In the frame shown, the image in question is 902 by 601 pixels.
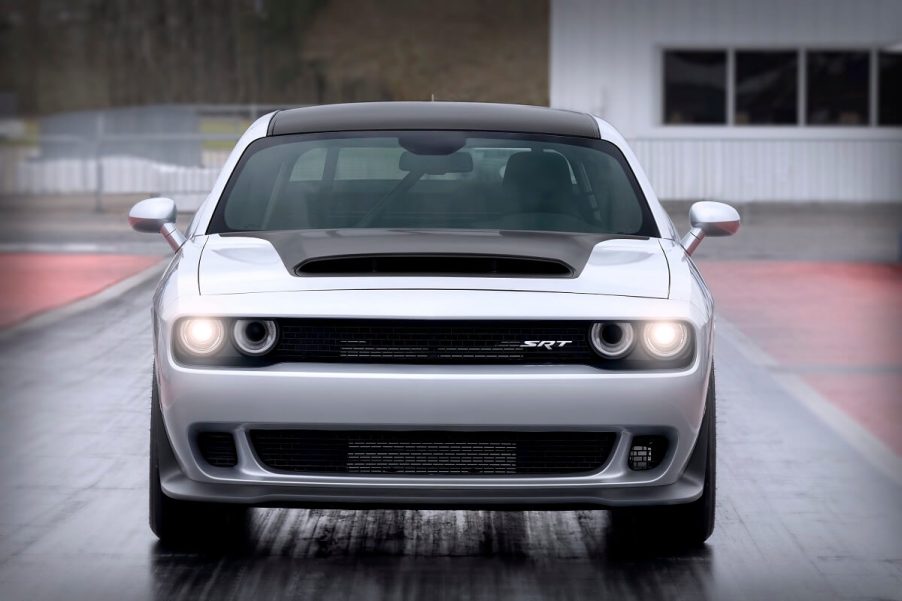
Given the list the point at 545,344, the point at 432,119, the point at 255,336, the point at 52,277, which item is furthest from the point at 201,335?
the point at 52,277

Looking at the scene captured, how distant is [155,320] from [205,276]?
241mm

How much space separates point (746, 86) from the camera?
97.5 ft

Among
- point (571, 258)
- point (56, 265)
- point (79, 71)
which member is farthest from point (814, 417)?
point (79, 71)

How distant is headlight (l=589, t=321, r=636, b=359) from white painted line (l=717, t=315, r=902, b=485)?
2.38 metres

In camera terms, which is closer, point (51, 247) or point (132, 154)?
point (51, 247)

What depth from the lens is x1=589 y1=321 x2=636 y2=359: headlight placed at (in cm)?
570

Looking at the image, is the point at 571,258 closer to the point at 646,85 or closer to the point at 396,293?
the point at 396,293

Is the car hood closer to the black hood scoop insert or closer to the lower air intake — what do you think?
the black hood scoop insert

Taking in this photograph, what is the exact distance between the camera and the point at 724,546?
21.0ft

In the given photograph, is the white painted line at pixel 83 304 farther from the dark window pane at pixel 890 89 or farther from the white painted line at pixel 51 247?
the dark window pane at pixel 890 89

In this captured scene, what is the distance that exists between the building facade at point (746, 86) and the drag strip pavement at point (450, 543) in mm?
20866

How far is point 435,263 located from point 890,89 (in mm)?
25300

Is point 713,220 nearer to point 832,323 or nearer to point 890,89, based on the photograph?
point 832,323

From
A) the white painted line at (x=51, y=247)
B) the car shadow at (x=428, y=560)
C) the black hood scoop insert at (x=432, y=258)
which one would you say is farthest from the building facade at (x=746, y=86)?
the black hood scoop insert at (x=432, y=258)
